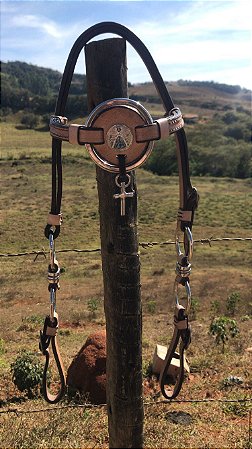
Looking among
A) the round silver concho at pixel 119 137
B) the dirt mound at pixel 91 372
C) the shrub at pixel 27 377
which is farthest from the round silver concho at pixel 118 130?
the shrub at pixel 27 377

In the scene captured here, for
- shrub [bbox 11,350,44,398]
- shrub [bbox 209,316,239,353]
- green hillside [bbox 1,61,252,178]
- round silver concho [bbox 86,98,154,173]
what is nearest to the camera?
round silver concho [bbox 86,98,154,173]

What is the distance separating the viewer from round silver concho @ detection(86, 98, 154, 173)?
1554 millimetres

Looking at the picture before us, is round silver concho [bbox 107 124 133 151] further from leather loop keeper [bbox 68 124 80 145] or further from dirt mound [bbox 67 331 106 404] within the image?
dirt mound [bbox 67 331 106 404]

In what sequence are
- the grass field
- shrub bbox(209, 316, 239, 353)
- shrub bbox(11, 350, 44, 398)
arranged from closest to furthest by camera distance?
the grass field → shrub bbox(11, 350, 44, 398) → shrub bbox(209, 316, 239, 353)

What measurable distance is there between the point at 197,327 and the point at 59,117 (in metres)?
6.87

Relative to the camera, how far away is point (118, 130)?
157 cm

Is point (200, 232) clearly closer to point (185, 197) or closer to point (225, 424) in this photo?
point (225, 424)

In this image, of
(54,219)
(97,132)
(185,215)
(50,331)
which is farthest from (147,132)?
(50,331)

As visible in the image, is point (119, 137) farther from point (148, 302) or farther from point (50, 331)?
point (148, 302)

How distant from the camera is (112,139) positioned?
1583 millimetres

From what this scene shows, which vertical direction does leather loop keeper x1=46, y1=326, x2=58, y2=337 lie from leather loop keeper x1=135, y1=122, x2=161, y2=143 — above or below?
below

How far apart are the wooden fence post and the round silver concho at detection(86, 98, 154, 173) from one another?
20 centimetres

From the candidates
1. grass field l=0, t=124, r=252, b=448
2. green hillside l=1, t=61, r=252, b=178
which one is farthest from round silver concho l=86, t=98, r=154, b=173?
green hillside l=1, t=61, r=252, b=178

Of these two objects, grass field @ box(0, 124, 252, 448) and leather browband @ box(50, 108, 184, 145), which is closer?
leather browband @ box(50, 108, 184, 145)
